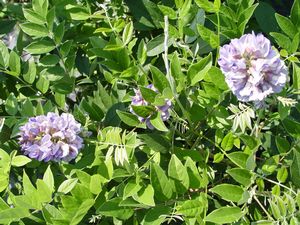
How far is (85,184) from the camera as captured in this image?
54.1 inches

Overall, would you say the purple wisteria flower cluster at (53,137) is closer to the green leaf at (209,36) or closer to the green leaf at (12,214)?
→ the green leaf at (12,214)

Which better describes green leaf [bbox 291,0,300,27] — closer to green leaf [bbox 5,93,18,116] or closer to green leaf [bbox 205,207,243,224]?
green leaf [bbox 205,207,243,224]

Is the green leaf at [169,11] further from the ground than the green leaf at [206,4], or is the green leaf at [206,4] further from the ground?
the green leaf at [206,4]

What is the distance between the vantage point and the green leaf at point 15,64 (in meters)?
1.63

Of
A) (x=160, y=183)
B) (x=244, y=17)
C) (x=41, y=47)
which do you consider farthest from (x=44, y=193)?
(x=244, y=17)

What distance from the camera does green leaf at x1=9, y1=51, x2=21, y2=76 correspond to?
163 centimetres

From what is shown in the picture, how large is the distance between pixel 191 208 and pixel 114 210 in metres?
0.16

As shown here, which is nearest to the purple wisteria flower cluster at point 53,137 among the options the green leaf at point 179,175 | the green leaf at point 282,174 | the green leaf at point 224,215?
the green leaf at point 179,175

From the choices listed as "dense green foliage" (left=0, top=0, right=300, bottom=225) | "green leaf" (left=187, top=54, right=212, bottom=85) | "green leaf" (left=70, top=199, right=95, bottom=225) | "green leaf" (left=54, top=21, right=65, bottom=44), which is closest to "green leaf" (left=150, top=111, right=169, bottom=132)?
"dense green foliage" (left=0, top=0, right=300, bottom=225)

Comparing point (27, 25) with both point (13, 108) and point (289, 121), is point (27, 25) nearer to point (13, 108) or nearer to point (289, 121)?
point (13, 108)

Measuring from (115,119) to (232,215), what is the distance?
42 cm

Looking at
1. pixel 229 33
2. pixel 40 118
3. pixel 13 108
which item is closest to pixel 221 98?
pixel 229 33

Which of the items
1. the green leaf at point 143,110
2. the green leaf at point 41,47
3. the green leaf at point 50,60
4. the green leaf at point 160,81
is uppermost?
the green leaf at point 160,81

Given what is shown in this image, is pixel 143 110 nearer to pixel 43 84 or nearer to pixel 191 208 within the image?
pixel 191 208
